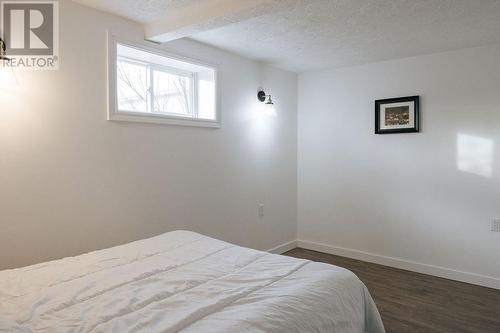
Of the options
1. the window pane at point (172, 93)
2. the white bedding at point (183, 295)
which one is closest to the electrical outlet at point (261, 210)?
the window pane at point (172, 93)

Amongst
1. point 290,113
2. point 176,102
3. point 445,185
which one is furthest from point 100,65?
point 445,185

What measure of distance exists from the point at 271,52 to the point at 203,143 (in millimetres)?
1229

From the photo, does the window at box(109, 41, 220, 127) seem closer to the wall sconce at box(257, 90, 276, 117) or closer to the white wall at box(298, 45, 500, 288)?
the wall sconce at box(257, 90, 276, 117)

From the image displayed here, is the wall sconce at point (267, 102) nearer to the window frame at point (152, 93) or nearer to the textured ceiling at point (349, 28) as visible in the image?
the textured ceiling at point (349, 28)

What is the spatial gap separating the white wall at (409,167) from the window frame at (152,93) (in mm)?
1598

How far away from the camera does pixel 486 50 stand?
323 cm

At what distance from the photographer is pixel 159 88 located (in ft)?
10.2

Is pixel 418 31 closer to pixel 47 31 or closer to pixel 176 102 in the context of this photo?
pixel 176 102

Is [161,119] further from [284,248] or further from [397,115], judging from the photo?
[397,115]

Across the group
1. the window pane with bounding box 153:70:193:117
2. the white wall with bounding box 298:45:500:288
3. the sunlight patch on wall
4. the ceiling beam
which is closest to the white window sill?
the window pane with bounding box 153:70:193:117

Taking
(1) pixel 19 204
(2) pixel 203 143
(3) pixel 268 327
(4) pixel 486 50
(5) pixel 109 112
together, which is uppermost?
(4) pixel 486 50

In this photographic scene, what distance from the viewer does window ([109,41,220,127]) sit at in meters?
2.69

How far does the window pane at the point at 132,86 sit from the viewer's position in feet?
9.21

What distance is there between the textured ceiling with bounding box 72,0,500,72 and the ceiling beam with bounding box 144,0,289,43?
7 centimetres
